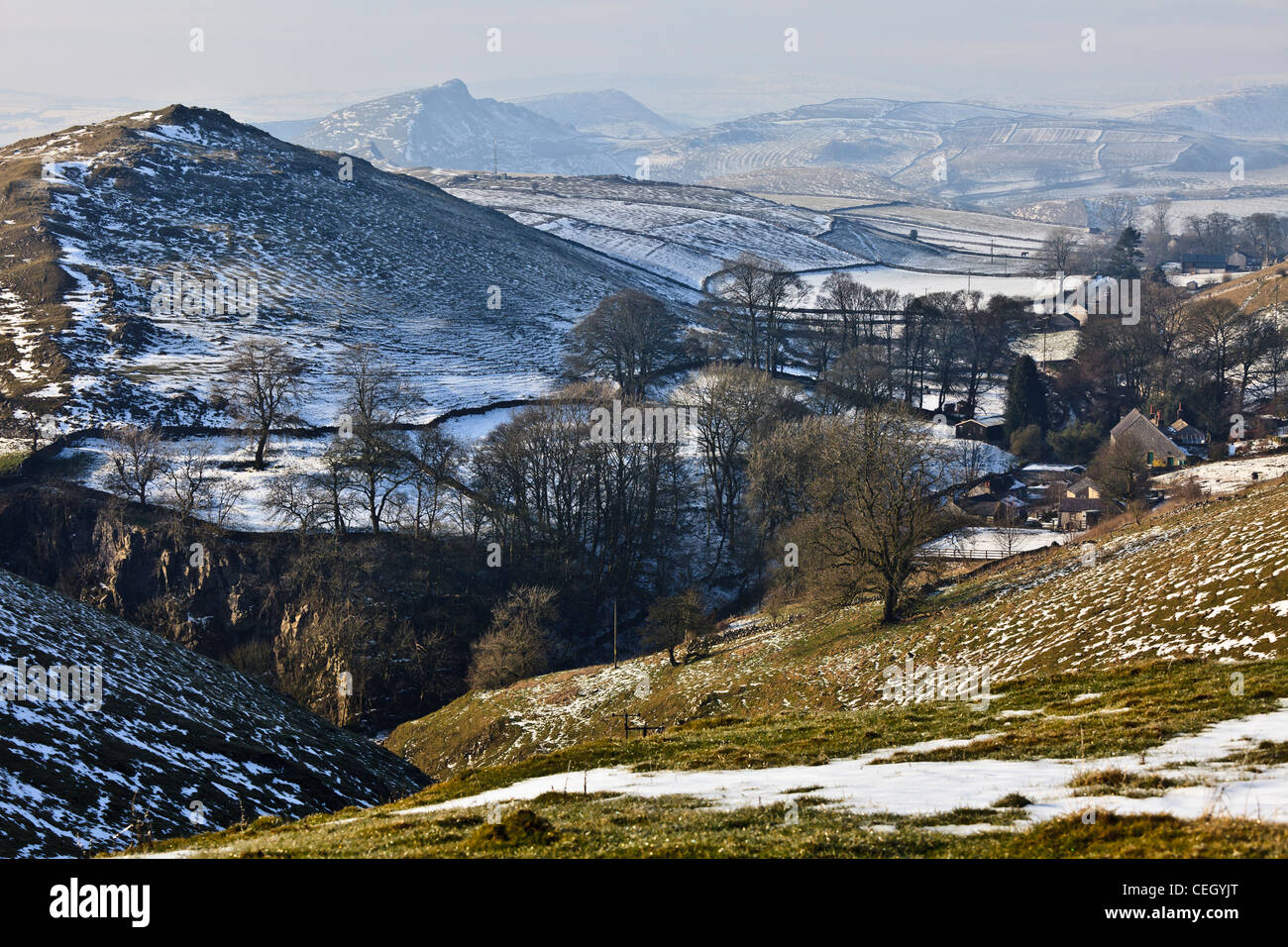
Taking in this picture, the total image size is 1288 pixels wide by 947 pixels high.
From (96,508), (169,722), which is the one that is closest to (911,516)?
(169,722)

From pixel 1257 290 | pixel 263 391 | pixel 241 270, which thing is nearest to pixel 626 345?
pixel 263 391

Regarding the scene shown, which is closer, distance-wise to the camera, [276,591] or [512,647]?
[512,647]

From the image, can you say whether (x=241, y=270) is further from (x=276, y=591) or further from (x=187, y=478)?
(x=276, y=591)

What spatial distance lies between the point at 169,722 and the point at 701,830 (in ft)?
68.8

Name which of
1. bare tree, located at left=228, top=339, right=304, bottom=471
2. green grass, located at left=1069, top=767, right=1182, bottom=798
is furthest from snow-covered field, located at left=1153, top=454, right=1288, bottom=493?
bare tree, located at left=228, top=339, right=304, bottom=471

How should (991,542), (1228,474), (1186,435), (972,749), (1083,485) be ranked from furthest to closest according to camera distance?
(1186,435), (1083,485), (1228,474), (991,542), (972,749)

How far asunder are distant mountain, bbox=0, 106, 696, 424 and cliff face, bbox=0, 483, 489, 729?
1853 cm

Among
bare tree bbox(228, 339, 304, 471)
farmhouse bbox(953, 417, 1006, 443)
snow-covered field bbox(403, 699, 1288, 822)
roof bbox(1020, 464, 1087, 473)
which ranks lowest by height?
roof bbox(1020, 464, 1087, 473)

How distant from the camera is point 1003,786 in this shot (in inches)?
577

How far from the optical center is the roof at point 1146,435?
91.4 m

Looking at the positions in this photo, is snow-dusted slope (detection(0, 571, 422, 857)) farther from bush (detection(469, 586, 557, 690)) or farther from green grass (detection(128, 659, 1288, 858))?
bush (detection(469, 586, 557, 690))

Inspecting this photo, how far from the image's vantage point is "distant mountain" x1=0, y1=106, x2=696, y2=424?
90.8m

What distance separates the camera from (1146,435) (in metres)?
93.3

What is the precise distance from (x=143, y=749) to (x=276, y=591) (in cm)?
3876
